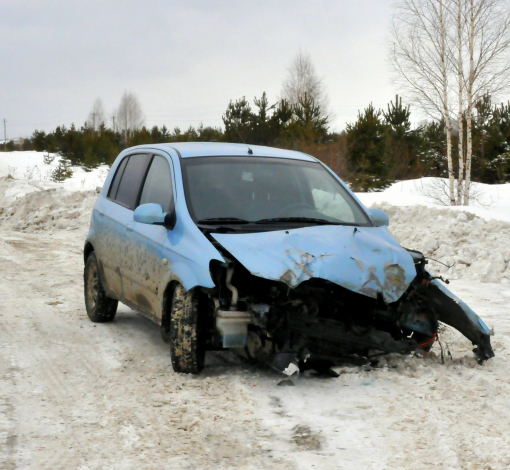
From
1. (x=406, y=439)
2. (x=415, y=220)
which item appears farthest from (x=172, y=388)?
(x=415, y=220)

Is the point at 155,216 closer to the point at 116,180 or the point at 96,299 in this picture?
the point at 116,180

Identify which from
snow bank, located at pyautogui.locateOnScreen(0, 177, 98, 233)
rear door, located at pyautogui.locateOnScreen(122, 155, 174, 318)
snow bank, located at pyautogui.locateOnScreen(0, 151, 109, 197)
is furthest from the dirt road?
snow bank, located at pyautogui.locateOnScreen(0, 151, 109, 197)

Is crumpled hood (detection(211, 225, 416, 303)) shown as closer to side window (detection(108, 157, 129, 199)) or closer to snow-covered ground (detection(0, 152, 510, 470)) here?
snow-covered ground (detection(0, 152, 510, 470))

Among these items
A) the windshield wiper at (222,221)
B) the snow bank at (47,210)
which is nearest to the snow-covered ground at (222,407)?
the windshield wiper at (222,221)

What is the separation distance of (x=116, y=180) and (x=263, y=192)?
80.4 inches

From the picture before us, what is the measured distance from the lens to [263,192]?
5.62m

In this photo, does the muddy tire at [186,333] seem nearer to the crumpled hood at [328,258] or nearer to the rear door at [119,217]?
the crumpled hood at [328,258]

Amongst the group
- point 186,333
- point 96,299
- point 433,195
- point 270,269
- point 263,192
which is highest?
point 263,192

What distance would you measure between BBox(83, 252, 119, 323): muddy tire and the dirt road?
1.95ft

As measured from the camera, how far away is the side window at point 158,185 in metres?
5.65

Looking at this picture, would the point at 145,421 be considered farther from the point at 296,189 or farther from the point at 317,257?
the point at 296,189

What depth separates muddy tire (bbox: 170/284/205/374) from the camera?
15.8 feet

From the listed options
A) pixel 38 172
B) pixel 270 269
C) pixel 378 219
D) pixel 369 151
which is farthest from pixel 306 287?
pixel 38 172

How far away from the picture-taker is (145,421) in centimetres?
412
